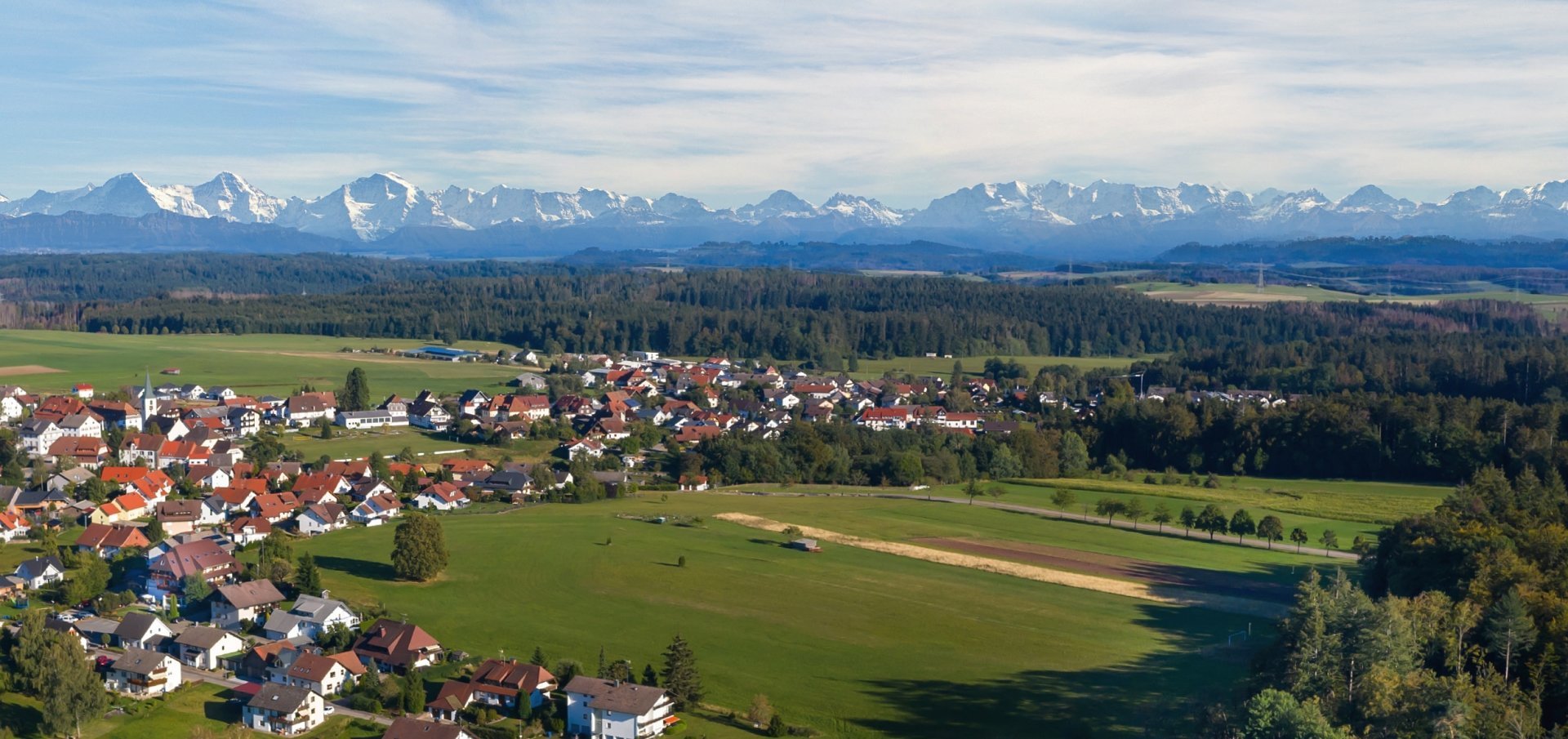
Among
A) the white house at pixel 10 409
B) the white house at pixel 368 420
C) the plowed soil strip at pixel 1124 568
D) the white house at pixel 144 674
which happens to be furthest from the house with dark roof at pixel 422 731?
the white house at pixel 10 409

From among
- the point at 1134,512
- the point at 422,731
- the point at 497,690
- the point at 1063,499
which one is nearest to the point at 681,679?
the point at 497,690

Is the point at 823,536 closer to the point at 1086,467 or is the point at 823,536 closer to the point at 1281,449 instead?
the point at 1086,467

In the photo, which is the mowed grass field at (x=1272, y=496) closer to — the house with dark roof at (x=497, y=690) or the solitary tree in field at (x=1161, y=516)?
the solitary tree in field at (x=1161, y=516)

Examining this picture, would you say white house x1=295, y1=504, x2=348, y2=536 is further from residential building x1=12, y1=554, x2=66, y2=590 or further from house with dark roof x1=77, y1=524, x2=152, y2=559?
residential building x1=12, y1=554, x2=66, y2=590

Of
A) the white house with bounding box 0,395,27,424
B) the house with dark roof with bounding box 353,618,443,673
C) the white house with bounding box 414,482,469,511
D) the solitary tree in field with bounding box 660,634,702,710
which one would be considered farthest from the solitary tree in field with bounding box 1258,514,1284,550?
the white house with bounding box 0,395,27,424

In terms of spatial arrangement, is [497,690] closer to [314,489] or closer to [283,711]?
[283,711]

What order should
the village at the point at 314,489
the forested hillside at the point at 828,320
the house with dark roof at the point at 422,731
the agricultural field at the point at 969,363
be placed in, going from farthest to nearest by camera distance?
the forested hillside at the point at 828,320, the agricultural field at the point at 969,363, the village at the point at 314,489, the house with dark roof at the point at 422,731

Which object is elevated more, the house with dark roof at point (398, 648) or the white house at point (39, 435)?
the white house at point (39, 435)
